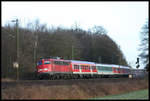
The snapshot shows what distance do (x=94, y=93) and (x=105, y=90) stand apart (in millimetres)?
2073

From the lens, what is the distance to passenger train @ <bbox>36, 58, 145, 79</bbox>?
1556 inches

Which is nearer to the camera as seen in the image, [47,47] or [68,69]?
[68,69]

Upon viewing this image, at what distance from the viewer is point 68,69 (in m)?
43.1

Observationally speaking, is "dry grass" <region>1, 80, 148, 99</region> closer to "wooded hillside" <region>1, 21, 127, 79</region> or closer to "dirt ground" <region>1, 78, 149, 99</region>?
"dirt ground" <region>1, 78, 149, 99</region>

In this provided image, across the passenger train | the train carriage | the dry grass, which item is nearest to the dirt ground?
the dry grass

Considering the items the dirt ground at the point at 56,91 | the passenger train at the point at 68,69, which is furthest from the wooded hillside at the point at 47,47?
the dirt ground at the point at 56,91

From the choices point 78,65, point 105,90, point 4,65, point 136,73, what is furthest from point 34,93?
point 136,73

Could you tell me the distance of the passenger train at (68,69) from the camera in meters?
39.5

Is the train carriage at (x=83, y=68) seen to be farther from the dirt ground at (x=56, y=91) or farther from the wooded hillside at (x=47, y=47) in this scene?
the dirt ground at (x=56, y=91)

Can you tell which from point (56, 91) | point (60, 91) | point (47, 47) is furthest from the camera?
point (47, 47)

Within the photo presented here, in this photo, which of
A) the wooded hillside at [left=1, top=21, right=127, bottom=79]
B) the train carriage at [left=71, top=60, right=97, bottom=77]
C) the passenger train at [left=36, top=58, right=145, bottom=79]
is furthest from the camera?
the wooded hillside at [left=1, top=21, right=127, bottom=79]

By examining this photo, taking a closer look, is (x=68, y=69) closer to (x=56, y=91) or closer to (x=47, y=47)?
(x=47, y=47)

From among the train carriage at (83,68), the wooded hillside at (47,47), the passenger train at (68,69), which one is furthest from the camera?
the wooded hillside at (47,47)

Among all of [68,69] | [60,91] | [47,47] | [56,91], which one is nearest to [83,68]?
[68,69]
